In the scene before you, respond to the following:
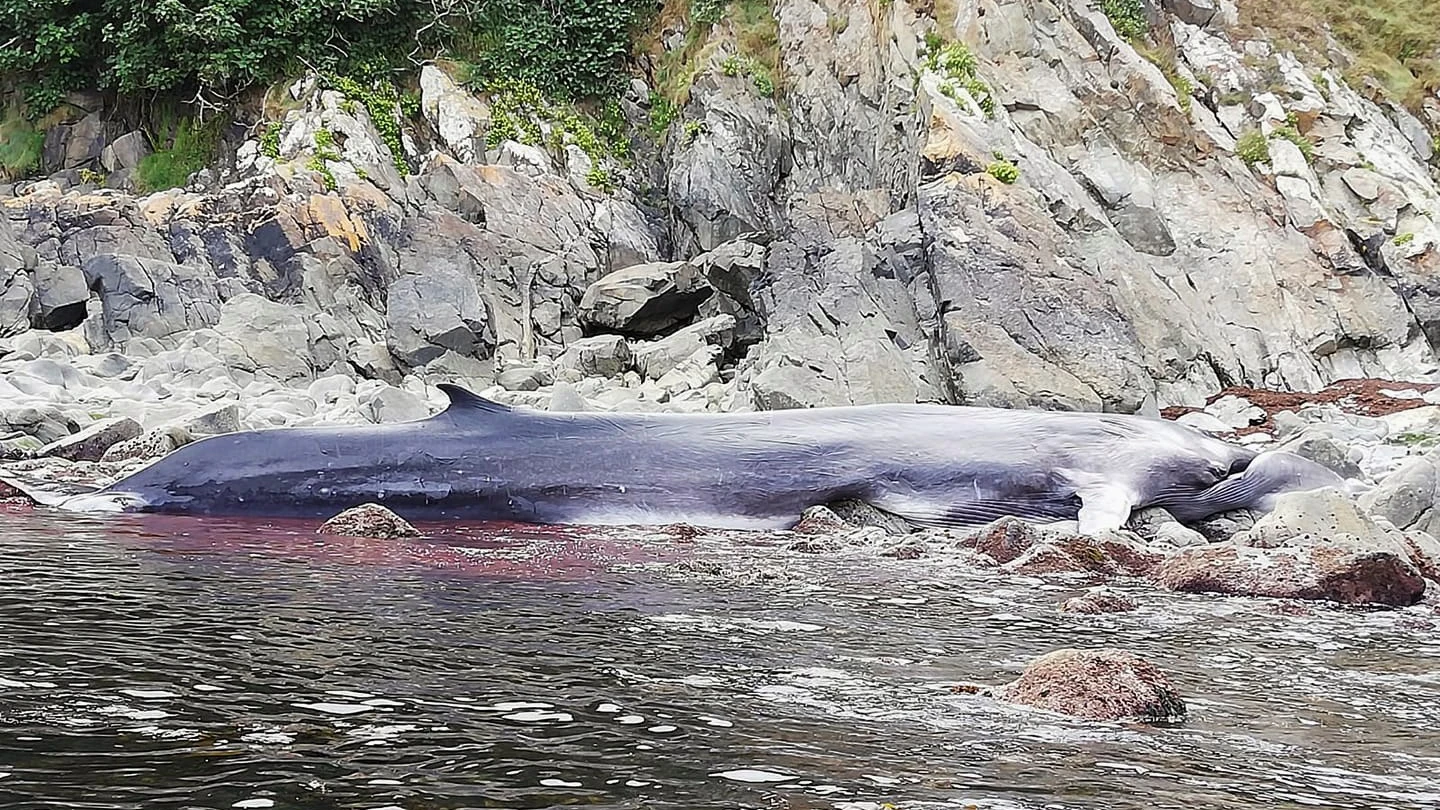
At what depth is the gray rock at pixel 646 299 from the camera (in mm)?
19672

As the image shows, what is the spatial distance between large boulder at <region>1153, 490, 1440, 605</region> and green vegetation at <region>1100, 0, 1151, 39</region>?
16.9 meters

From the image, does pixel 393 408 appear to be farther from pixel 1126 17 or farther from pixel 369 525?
pixel 1126 17

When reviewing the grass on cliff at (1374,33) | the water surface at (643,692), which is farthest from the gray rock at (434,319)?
the grass on cliff at (1374,33)

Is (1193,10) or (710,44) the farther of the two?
(710,44)

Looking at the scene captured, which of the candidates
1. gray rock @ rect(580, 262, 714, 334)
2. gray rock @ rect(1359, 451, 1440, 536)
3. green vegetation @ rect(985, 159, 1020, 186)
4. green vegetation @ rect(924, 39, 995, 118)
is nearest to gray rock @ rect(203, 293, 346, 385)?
gray rock @ rect(580, 262, 714, 334)

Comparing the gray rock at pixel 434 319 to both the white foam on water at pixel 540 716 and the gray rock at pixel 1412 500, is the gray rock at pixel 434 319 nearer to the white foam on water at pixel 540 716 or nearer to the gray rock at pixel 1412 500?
the gray rock at pixel 1412 500

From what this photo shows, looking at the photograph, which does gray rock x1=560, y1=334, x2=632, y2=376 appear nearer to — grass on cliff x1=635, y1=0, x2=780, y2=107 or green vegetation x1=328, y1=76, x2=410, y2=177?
green vegetation x1=328, y1=76, x2=410, y2=177

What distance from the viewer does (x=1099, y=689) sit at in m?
3.28

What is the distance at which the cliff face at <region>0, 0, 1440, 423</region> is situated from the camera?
15281 millimetres

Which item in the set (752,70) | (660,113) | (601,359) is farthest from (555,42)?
(601,359)

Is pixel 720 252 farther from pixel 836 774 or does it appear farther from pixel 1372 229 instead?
pixel 836 774

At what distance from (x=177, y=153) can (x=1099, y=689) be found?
24.3 m

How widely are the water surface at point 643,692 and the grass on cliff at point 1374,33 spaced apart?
68.5ft

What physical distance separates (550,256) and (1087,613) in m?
16.7
